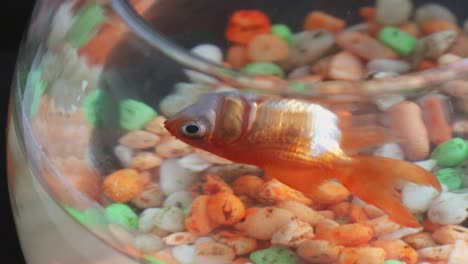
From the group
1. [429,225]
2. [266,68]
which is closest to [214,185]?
[429,225]

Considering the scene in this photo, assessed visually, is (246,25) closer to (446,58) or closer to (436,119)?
(446,58)

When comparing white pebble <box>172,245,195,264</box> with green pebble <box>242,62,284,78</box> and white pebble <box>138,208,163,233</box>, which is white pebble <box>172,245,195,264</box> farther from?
green pebble <box>242,62,284,78</box>

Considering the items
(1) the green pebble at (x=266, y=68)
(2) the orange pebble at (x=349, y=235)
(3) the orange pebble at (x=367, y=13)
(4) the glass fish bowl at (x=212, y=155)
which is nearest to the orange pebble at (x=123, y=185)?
(4) the glass fish bowl at (x=212, y=155)

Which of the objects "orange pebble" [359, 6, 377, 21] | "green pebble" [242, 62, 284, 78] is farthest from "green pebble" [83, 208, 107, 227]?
"orange pebble" [359, 6, 377, 21]

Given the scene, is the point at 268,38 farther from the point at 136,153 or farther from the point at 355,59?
the point at 136,153

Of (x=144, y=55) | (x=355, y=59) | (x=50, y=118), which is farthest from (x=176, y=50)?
(x=355, y=59)

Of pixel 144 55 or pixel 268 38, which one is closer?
pixel 144 55
